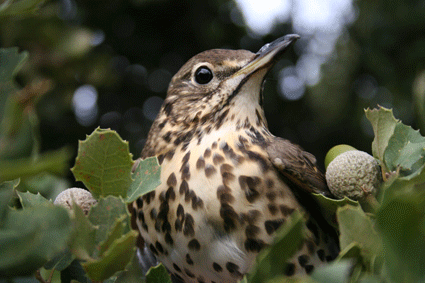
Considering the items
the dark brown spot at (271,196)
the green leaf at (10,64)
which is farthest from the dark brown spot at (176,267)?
the green leaf at (10,64)

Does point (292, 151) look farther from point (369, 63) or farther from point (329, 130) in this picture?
point (329, 130)

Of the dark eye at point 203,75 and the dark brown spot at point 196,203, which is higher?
the dark eye at point 203,75

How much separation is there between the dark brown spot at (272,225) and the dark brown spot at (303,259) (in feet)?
0.36

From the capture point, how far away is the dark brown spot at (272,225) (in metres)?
1.13

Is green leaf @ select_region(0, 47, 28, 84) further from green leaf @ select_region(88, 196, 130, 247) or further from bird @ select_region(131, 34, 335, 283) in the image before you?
bird @ select_region(131, 34, 335, 283)

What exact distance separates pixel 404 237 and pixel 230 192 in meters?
0.70

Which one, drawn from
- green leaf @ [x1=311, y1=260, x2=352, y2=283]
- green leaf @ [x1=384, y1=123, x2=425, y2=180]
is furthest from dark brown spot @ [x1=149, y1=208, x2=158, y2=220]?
green leaf @ [x1=311, y1=260, x2=352, y2=283]

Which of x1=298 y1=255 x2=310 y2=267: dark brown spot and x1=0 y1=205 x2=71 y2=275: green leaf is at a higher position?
x1=0 y1=205 x2=71 y2=275: green leaf

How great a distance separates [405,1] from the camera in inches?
148

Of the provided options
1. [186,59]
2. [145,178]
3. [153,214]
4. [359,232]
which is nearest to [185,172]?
[153,214]

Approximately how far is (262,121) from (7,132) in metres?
1.08

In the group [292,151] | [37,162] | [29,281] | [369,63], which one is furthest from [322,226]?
[369,63]

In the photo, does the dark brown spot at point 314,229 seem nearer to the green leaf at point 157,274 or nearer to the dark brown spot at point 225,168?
the dark brown spot at point 225,168

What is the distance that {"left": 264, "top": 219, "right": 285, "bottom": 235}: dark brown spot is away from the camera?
3.71 feet
